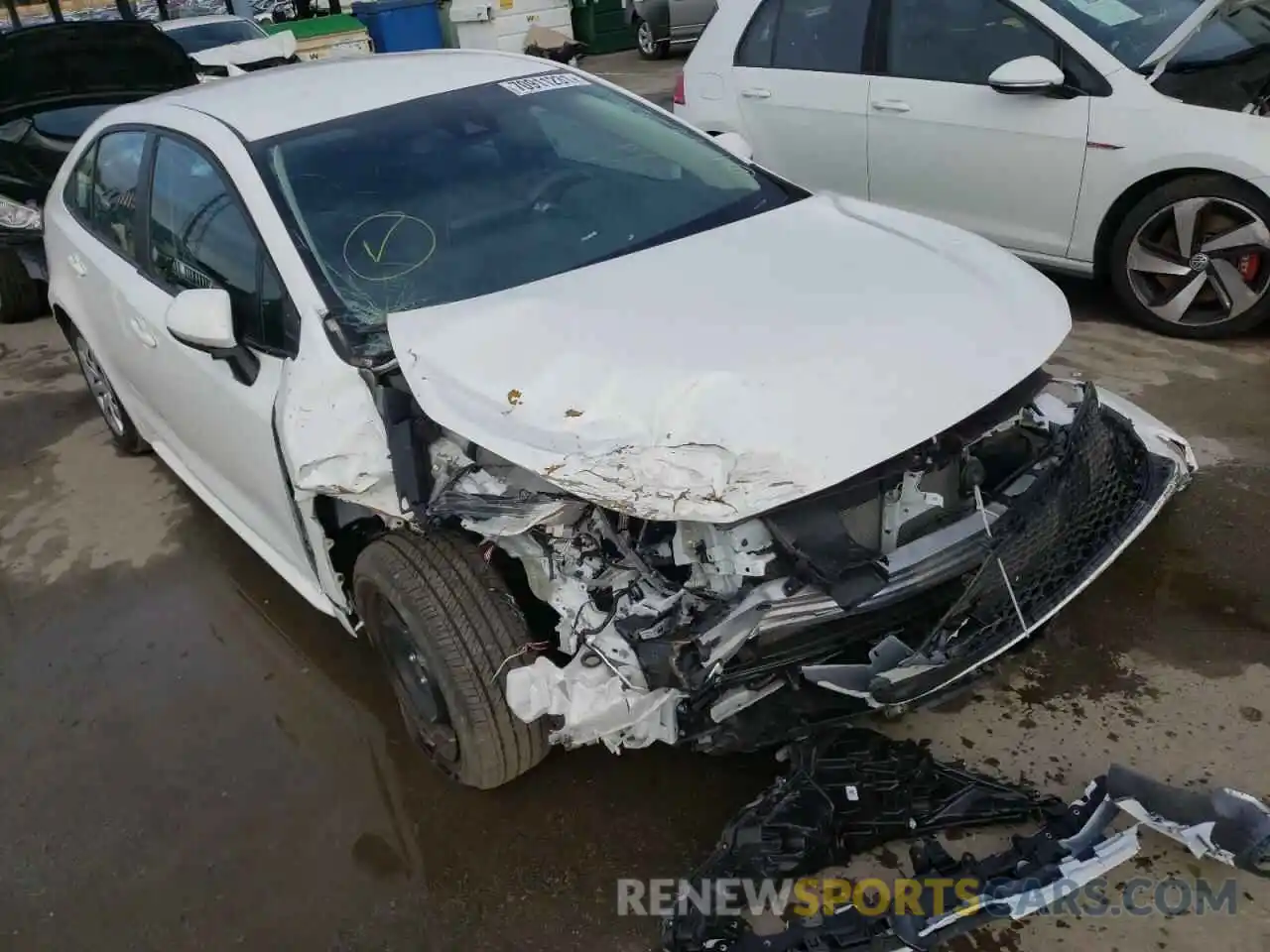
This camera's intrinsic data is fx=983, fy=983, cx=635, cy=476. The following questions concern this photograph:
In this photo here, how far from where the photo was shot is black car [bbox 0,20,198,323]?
613cm

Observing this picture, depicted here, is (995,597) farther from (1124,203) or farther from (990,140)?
(990,140)

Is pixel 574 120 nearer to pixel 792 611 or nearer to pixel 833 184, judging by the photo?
pixel 792 611

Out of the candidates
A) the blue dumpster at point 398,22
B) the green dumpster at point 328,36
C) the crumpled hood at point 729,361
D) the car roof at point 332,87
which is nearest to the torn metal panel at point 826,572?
the crumpled hood at point 729,361

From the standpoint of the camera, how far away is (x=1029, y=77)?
4.18 m

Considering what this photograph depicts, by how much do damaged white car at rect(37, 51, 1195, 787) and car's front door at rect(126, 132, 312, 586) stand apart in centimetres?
2

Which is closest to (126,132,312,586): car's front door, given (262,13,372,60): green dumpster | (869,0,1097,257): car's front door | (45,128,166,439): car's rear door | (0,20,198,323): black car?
(45,128,166,439): car's rear door

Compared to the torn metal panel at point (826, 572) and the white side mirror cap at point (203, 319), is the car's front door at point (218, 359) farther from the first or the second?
the torn metal panel at point (826, 572)

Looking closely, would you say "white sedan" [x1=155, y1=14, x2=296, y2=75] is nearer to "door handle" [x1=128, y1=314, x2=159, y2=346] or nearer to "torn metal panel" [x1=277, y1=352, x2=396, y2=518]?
"door handle" [x1=128, y1=314, x2=159, y2=346]

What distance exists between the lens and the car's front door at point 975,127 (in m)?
4.35

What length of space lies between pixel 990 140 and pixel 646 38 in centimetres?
1143

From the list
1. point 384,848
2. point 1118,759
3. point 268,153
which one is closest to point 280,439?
point 268,153

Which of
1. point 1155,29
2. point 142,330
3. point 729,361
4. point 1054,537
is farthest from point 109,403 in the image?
point 1155,29

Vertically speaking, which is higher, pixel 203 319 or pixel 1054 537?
pixel 203 319

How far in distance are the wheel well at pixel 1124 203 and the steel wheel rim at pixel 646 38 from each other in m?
11.5
